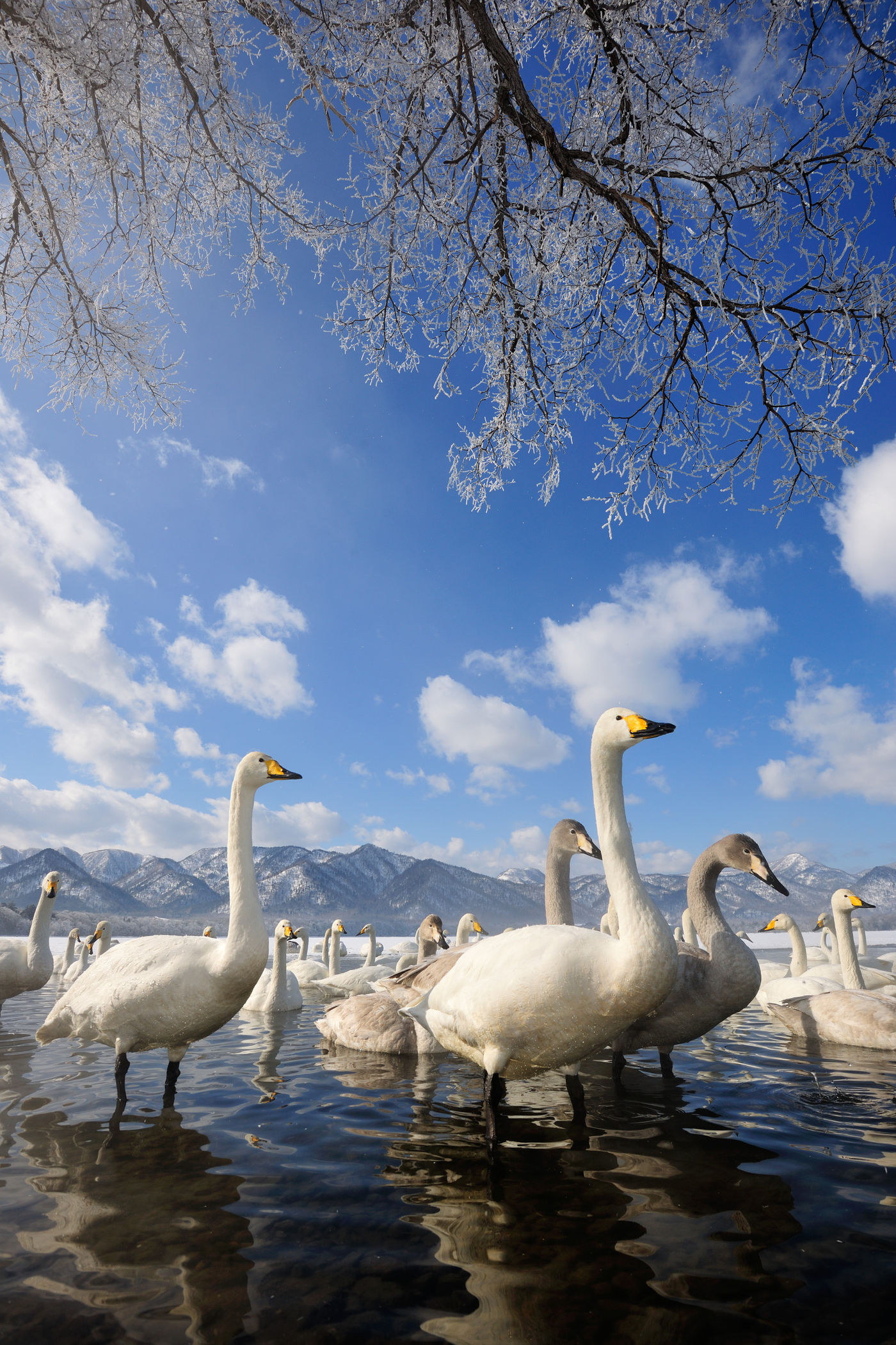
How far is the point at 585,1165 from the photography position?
4.03 meters

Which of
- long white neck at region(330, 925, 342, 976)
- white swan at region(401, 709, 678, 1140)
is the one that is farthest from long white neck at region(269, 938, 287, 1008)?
white swan at region(401, 709, 678, 1140)

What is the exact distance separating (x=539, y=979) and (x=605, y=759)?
1679 mm

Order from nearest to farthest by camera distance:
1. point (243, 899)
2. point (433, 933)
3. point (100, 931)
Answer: point (243, 899), point (433, 933), point (100, 931)

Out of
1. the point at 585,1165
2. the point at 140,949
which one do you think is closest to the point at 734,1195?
the point at 585,1165

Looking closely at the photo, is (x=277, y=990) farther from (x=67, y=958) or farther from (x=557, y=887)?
(x=67, y=958)

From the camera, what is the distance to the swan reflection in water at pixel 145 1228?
103 inches

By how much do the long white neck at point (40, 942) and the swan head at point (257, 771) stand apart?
225 inches

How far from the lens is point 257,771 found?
635cm

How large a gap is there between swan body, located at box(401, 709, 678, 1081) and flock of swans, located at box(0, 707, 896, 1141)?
0.03 feet

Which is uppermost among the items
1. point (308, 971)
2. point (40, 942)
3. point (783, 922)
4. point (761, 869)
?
point (761, 869)

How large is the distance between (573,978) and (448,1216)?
138 centimetres

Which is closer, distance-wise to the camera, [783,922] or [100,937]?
[783,922]

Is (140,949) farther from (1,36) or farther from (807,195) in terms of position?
(807,195)

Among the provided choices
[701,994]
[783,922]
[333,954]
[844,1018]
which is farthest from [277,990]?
[783,922]
